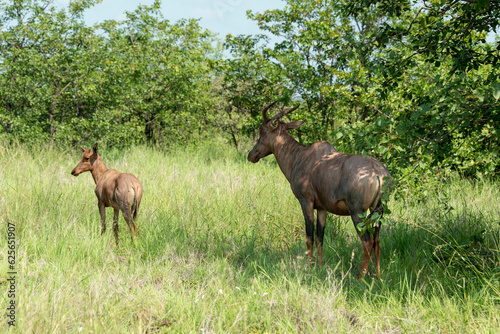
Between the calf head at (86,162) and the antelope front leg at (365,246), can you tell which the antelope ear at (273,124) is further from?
the calf head at (86,162)

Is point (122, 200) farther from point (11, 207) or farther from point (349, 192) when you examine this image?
point (349, 192)

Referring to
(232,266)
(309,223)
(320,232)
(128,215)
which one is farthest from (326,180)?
(128,215)

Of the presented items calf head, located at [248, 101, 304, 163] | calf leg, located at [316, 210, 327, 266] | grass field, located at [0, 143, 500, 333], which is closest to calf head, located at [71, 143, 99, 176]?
grass field, located at [0, 143, 500, 333]

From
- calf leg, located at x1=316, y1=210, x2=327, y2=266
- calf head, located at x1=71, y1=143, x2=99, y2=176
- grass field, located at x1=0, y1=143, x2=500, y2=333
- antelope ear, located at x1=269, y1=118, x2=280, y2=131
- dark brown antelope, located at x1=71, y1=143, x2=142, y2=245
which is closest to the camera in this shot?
grass field, located at x1=0, y1=143, x2=500, y2=333

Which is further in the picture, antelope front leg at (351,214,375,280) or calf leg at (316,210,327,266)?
calf leg at (316,210,327,266)

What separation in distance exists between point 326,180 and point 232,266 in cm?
144

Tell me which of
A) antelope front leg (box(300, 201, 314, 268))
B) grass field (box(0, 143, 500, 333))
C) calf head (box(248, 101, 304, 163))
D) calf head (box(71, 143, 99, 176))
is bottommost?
grass field (box(0, 143, 500, 333))

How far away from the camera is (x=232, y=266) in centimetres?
483

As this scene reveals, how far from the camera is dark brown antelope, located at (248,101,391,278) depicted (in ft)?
14.7

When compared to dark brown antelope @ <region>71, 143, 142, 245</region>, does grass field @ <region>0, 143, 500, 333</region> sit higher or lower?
lower

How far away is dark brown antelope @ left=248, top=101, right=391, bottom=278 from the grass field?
0.39 m

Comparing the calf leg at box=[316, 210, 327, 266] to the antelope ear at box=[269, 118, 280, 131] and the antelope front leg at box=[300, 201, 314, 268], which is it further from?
the antelope ear at box=[269, 118, 280, 131]

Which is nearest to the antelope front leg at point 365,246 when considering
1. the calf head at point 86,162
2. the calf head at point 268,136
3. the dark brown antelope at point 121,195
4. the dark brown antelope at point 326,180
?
the dark brown antelope at point 326,180

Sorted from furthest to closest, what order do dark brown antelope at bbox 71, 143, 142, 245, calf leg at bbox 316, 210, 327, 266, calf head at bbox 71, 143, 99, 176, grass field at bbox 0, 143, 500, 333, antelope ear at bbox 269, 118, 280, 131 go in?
calf head at bbox 71, 143, 99, 176, antelope ear at bbox 269, 118, 280, 131, dark brown antelope at bbox 71, 143, 142, 245, calf leg at bbox 316, 210, 327, 266, grass field at bbox 0, 143, 500, 333
